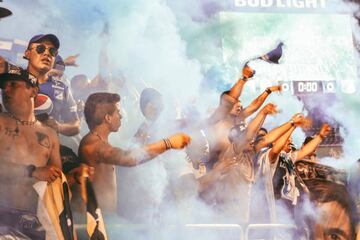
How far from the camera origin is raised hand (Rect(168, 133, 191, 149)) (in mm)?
5453

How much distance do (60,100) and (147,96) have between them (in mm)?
959

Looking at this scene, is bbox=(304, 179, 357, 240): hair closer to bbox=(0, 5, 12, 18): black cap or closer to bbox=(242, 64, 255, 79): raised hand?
bbox=(242, 64, 255, 79): raised hand

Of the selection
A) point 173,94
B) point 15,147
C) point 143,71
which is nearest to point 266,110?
point 173,94

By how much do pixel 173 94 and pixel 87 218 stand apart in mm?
1684

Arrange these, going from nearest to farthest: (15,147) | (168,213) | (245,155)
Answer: (15,147) < (168,213) < (245,155)

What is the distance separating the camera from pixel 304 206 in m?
5.73

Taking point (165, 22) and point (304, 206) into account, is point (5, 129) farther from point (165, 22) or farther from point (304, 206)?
point (304, 206)

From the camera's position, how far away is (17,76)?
510 cm

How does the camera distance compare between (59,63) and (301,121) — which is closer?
(59,63)

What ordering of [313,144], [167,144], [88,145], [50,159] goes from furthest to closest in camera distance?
[313,144], [167,144], [88,145], [50,159]

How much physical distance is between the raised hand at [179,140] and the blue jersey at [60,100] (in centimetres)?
109

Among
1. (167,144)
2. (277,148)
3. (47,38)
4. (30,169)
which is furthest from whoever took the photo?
(277,148)

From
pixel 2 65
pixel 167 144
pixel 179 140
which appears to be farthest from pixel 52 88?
pixel 179 140

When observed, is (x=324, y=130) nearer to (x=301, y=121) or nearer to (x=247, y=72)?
(x=301, y=121)
